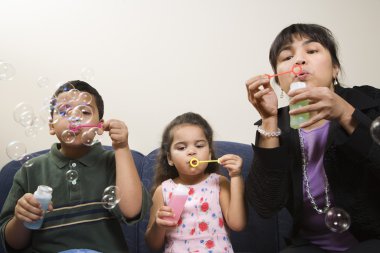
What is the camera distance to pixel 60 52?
1.75 metres

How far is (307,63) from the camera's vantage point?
0.98 metres

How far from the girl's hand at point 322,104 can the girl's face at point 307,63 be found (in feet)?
0.53

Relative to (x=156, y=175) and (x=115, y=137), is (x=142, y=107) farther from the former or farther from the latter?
(x=115, y=137)

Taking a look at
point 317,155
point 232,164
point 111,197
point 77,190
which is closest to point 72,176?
point 77,190

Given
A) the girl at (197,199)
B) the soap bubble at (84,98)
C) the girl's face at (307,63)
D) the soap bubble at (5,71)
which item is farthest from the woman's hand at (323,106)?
the soap bubble at (5,71)

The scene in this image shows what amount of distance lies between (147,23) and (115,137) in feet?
3.00

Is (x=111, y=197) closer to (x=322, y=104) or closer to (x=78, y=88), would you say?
(x=78, y=88)

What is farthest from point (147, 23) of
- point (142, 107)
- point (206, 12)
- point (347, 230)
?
point (347, 230)

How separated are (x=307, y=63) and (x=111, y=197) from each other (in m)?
0.65

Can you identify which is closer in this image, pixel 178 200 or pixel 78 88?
pixel 178 200

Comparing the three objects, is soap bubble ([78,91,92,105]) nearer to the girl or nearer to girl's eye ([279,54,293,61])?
the girl

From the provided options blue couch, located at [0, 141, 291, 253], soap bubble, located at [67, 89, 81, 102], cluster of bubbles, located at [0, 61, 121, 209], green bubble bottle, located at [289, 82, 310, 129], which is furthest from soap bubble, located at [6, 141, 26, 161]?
green bubble bottle, located at [289, 82, 310, 129]

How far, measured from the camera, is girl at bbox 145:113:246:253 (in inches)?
43.5

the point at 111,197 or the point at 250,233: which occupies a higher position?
the point at 111,197
